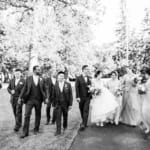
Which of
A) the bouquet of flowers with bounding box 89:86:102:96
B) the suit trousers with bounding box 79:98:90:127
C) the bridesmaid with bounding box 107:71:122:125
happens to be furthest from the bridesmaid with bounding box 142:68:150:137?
the suit trousers with bounding box 79:98:90:127

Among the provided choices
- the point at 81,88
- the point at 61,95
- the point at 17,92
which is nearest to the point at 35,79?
the point at 61,95

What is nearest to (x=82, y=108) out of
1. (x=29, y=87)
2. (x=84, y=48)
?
(x=29, y=87)

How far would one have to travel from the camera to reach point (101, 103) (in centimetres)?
888

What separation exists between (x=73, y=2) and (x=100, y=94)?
41.1 feet

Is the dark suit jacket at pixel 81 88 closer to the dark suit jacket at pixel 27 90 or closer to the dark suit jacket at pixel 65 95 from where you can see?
the dark suit jacket at pixel 65 95

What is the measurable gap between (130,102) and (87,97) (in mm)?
1664

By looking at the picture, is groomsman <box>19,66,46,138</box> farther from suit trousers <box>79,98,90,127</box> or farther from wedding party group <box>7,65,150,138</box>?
suit trousers <box>79,98,90,127</box>

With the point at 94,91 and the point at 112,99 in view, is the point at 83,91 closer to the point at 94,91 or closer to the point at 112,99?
the point at 94,91

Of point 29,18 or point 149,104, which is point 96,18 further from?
point 149,104

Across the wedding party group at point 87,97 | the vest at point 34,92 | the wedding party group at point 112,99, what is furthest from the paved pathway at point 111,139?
the vest at point 34,92

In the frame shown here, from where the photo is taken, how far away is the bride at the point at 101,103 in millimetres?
8672

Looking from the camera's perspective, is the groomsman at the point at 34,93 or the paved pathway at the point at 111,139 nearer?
the paved pathway at the point at 111,139

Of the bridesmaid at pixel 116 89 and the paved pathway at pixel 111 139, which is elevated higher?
the bridesmaid at pixel 116 89

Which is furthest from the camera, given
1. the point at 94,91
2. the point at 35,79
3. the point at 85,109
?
the point at 94,91
